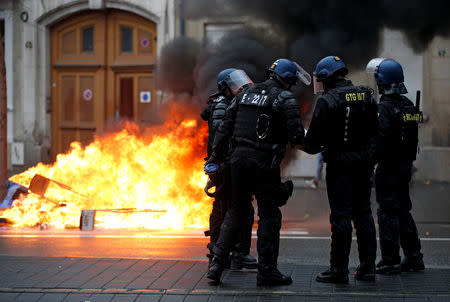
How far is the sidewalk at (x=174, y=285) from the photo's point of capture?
16.8ft

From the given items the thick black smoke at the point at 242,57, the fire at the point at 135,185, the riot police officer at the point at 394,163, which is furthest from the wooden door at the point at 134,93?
the riot police officer at the point at 394,163

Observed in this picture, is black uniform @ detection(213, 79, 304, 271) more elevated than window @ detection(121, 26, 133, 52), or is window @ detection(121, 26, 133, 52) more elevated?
window @ detection(121, 26, 133, 52)

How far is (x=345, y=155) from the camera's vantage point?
5496mm

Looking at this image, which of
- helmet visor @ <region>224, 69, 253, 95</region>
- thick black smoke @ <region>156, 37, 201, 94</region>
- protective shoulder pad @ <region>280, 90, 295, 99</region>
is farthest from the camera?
thick black smoke @ <region>156, 37, 201, 94</region>

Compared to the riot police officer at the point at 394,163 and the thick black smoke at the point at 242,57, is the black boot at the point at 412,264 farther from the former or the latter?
the thick black smoke at the point at 242,57

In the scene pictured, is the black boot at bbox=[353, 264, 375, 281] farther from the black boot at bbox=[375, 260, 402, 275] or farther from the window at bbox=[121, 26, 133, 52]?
the window at bbox=[121, 26, 133, 52]

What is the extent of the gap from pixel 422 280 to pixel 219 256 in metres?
1.60

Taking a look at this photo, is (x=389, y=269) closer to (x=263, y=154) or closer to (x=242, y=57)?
(x=263, y=154)

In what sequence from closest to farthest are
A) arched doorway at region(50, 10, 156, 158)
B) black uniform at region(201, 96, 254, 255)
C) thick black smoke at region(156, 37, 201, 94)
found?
black uniform at region(201, 96, 254, 255) < thick black smoke at region(156, 37, 201, 94) < arched doorway at region(50, 10, 156, 158)

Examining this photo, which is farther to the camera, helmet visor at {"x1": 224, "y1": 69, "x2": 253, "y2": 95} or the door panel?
the door panel

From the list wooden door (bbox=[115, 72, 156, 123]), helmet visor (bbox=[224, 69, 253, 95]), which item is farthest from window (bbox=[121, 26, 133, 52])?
helmet visor (bbox=[224, 69, 253, 95])

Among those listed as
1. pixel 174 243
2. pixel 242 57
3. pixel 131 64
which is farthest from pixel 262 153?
pixel 131 64

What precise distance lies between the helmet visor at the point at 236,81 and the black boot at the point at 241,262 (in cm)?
144

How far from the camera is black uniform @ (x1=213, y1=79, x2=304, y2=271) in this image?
538 cm
